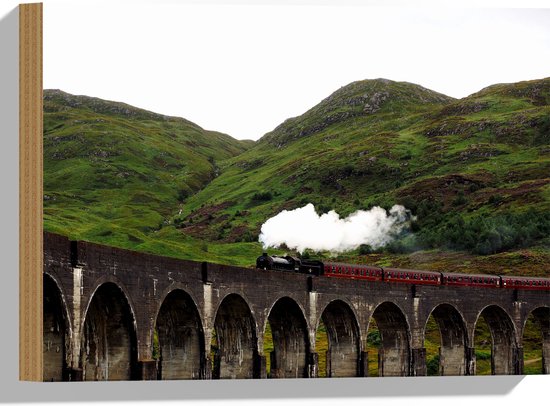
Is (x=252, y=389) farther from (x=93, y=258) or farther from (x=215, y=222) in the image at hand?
(x=215, y=222)

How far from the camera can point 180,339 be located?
166 ft

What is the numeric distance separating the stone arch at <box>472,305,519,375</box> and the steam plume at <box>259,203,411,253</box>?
→ 40.4ft

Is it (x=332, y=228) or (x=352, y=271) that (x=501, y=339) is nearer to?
(x=332, y=228)

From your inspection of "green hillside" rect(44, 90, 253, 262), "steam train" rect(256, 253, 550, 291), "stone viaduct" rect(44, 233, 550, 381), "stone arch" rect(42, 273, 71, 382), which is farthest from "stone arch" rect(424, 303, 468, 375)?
"stone arch" rect(42, 273, 71, 382)

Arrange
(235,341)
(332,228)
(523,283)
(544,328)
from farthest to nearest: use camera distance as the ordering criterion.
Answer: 1. (332,228)
2. (544,328)
3. (523,283)
4. (235,341)

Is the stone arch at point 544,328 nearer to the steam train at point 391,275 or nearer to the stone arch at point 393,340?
the steam train at point 391,275

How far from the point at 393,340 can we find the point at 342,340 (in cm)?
538

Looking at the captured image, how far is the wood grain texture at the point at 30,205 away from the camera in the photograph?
33.6 meters

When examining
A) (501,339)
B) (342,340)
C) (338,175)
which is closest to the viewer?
(342,340)

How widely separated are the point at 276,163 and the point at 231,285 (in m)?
36.5

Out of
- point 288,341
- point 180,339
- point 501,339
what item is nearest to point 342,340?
point 288,341

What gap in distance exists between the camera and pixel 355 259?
84.6m

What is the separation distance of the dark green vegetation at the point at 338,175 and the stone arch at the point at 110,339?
21.5ft

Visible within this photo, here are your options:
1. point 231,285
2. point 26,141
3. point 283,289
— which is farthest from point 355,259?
point 26,141
